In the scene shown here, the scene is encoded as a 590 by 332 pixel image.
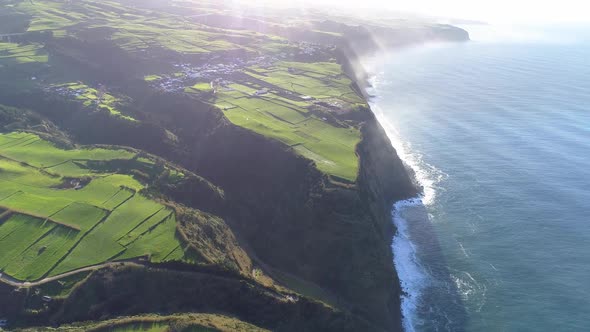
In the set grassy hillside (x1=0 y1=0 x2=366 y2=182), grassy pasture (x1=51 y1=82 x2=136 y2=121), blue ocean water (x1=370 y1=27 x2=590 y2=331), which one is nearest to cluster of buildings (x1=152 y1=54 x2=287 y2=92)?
grassy hillside (x1=0 y1=0 x2=366 y2=182)

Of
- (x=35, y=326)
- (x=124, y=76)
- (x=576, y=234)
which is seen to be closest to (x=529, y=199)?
(x=576, y=234)

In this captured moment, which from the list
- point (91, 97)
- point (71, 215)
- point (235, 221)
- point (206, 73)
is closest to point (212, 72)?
point (206, 73)

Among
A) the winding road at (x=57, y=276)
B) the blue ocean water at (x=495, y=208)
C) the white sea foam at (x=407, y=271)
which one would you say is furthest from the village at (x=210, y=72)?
the winding road at (x=57, y=276)

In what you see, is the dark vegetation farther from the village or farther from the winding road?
the village

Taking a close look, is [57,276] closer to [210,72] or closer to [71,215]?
[71,215]

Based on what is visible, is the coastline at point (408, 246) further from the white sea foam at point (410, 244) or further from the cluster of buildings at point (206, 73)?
the cluster of buildings at point (206, 73)
